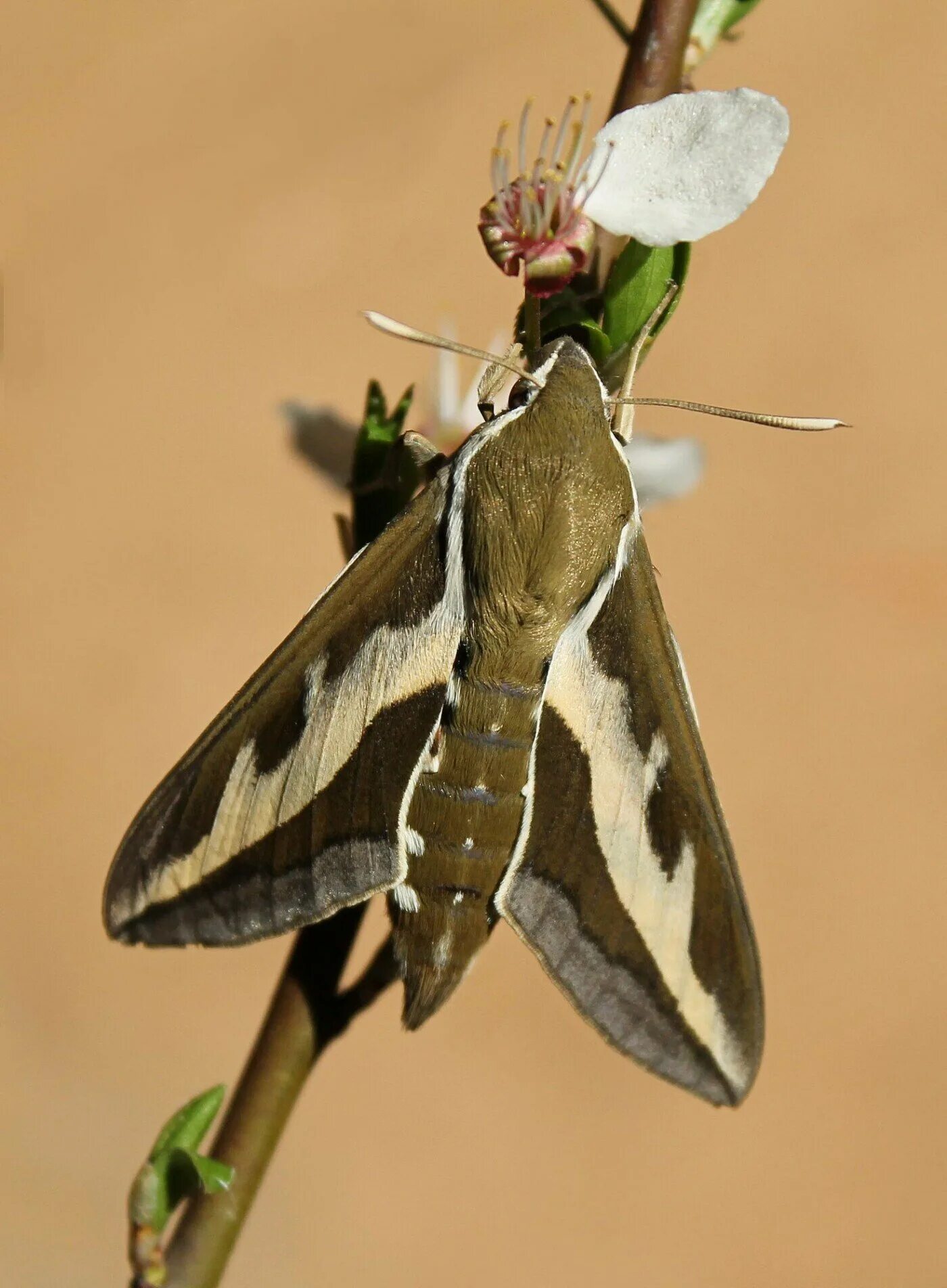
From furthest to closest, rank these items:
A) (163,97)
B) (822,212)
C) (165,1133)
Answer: (163,97) → (822,212) → (165,1133)

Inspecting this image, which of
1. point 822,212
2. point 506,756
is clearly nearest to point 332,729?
point 506,756

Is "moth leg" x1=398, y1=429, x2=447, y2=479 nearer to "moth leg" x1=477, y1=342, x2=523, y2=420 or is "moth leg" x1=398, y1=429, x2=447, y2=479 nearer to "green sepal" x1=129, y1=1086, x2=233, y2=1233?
"moth leg" x1=477, y1=342, x2=523, y2=420

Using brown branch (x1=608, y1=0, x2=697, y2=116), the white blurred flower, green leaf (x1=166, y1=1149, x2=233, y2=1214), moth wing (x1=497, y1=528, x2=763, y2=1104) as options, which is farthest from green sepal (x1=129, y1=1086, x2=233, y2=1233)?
brown branch (x1=608, y1=0, x2=697, y2=116)

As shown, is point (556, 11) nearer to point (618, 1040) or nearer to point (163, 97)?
point (163, 97)

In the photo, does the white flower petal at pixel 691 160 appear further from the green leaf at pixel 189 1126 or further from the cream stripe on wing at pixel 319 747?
the green leaf at pixel 189 1126

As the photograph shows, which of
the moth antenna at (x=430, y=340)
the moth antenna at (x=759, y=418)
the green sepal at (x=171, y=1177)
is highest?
the moth antenna at (x=759, y=418)

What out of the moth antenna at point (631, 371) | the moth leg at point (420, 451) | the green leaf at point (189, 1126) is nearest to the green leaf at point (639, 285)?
the moth antenna at point (631, 371)
